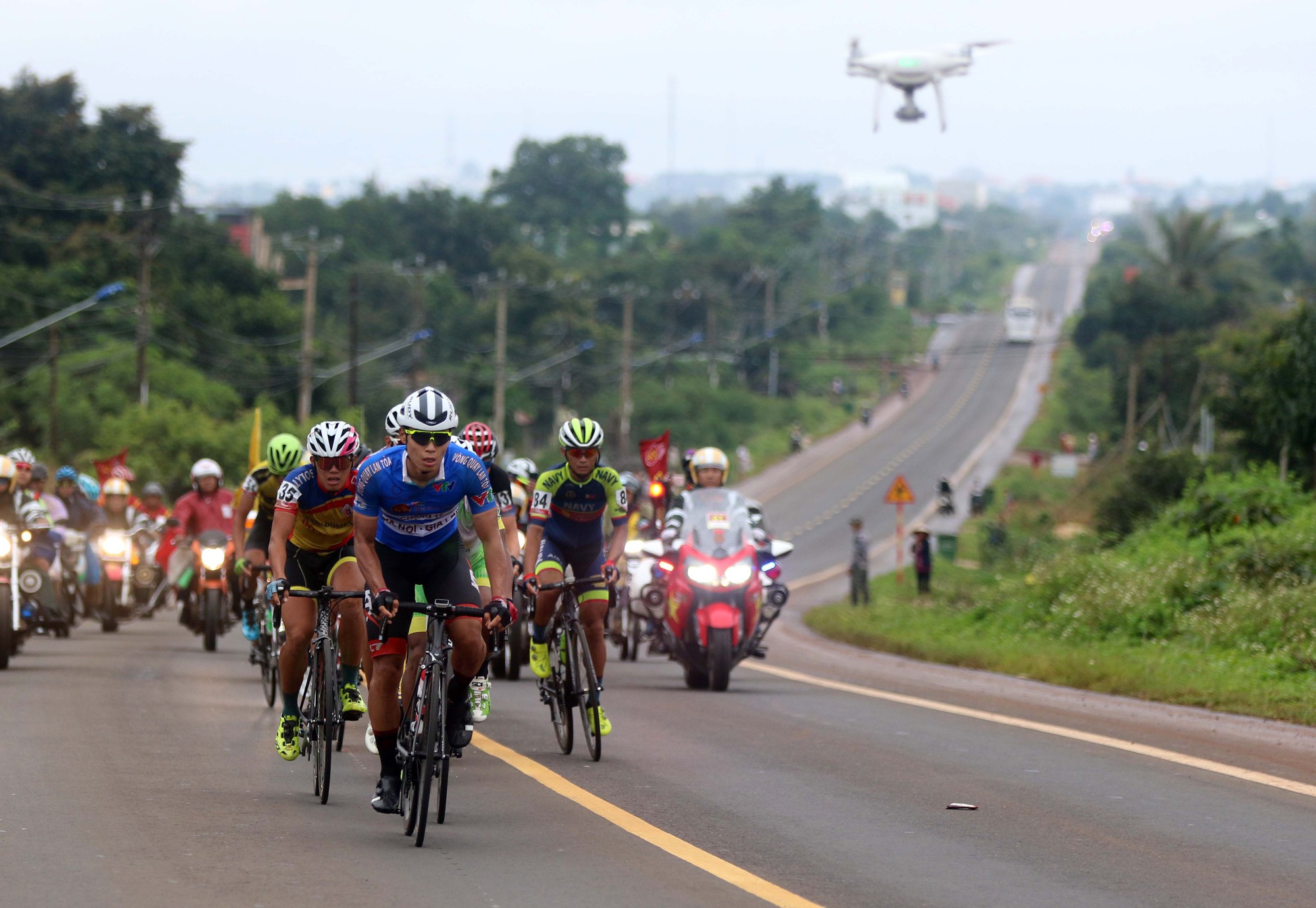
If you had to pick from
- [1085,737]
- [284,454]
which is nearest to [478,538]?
[284,454]

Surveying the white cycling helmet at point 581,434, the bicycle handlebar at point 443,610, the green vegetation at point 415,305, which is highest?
the green vegetation at point 415,305

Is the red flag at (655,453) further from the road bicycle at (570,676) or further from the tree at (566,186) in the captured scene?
the tree at (566,186)

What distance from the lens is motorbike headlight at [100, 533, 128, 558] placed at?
22.9 metres

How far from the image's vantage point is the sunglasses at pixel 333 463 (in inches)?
402

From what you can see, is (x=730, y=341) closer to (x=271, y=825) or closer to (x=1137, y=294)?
(x=1137, y=294)

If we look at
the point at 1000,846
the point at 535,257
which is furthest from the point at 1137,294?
the point at 1000,846

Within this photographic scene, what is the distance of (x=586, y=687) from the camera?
1135 cm

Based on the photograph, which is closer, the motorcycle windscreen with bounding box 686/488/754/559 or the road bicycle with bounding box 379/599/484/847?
the road bicycle with bounding box 379/599/484/847

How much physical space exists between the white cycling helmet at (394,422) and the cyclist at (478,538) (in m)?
0.40

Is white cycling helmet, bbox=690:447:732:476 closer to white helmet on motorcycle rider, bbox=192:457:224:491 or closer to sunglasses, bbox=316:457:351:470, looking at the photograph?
white helmet on motorcycle rider, bbox=192:457:224:491

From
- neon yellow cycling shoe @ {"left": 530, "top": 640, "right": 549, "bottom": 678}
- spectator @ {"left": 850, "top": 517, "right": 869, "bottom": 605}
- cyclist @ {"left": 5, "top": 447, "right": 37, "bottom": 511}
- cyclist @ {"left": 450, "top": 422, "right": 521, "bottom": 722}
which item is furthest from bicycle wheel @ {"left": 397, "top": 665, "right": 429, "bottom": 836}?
spectator @ {"left": 850, "top": 517, "right": 869, "bottom": 605}

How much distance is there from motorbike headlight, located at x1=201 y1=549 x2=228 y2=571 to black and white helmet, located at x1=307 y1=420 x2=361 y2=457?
961 centimetres

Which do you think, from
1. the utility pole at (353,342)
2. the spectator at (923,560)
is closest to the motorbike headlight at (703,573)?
the spectator at (923,560)

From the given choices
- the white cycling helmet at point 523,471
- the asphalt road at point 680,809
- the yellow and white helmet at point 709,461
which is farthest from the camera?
the white cycling helmet at point 523,471
